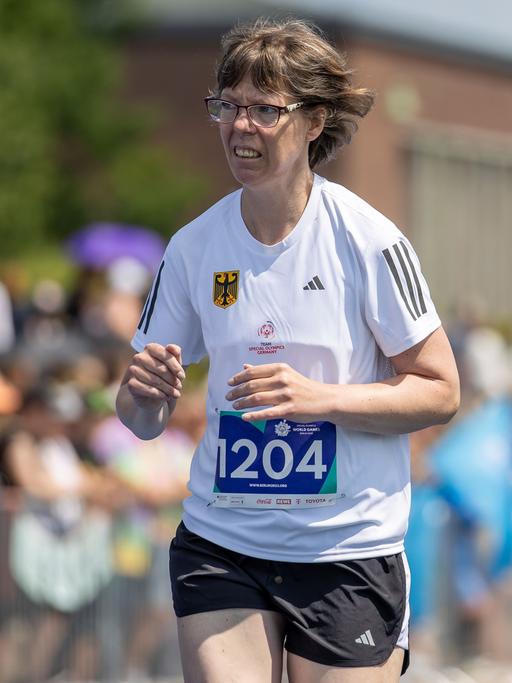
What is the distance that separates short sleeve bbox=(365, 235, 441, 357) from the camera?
3764 mm

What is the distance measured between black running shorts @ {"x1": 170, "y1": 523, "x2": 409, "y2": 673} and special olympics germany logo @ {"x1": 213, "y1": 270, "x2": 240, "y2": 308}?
0.65 m

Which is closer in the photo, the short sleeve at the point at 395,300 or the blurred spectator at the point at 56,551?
the short sleeve at the point at 395,300

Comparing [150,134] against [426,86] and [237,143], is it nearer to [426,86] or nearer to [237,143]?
[426,86]

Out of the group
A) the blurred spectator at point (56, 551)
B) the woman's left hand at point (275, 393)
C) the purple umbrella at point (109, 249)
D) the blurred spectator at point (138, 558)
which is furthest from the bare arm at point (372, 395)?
the purple umbrella at point (109, 249)

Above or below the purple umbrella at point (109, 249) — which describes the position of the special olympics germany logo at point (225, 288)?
below

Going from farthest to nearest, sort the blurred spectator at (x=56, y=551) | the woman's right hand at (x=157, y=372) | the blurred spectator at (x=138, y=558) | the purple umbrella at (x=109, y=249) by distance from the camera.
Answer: the purple umbrella at (x=109, y=249), the blurred spectator at (x=138, y=558), the blurred spectator at (x=56, y=551), the woman's right hand at (x=157, y=372)

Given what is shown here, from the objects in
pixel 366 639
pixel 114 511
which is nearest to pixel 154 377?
pixel 366 639

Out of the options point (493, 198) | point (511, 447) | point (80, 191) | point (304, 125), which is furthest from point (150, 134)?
point (304, 125)

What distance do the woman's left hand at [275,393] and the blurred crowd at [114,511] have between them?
364 centimetres

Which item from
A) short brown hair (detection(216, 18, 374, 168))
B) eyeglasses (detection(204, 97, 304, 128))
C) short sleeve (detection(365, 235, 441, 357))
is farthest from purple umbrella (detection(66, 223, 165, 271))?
short sleeve (detection(365, 235, 441, 357))

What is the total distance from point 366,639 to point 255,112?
1391 mm

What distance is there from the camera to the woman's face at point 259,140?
12.3 ft

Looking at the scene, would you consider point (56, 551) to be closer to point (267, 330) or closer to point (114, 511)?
point (114, 511)

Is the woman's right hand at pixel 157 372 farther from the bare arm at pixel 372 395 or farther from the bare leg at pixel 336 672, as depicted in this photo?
the bare leg at pixel 336 672
